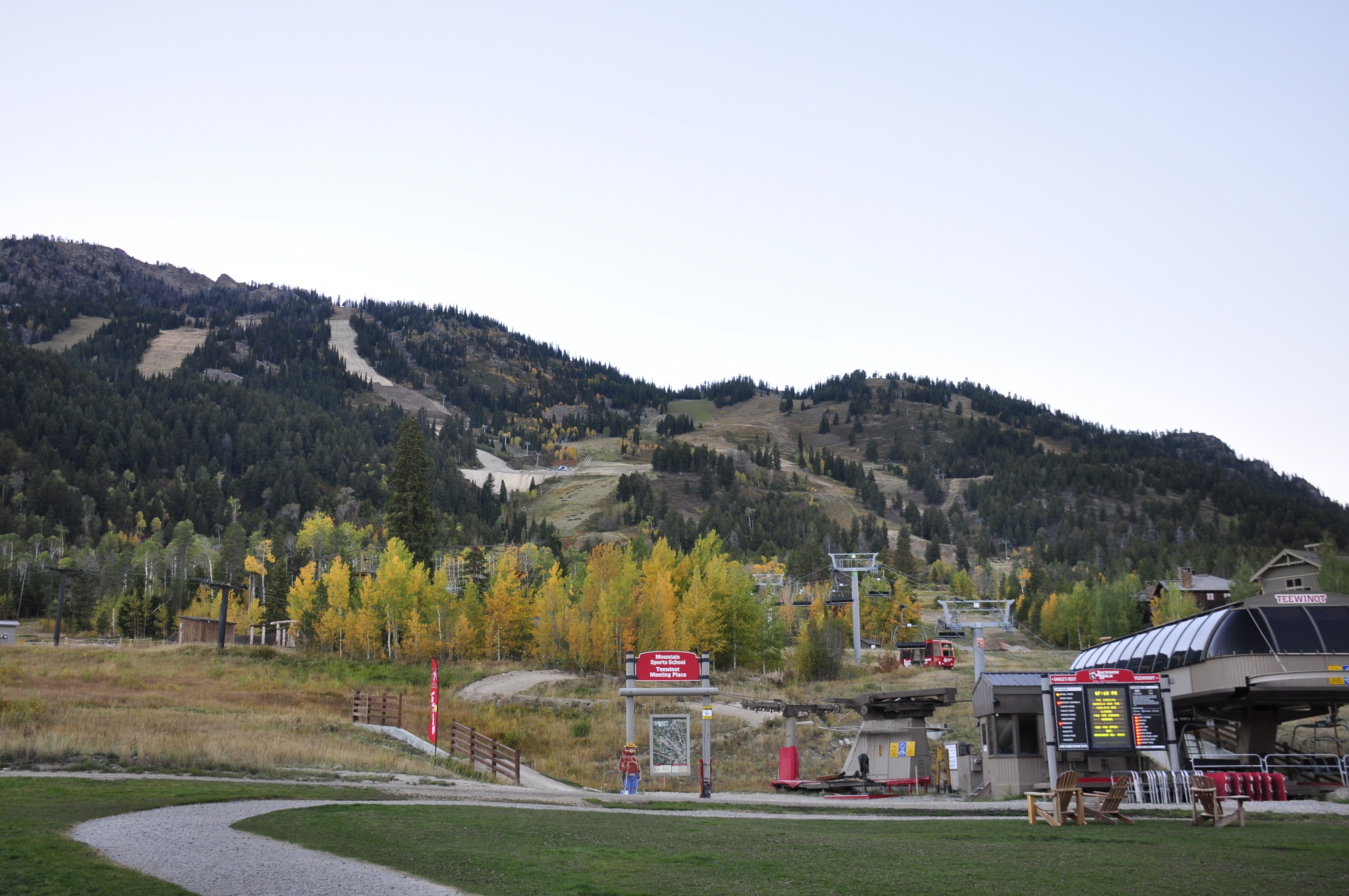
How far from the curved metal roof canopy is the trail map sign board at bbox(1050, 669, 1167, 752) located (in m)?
2.19

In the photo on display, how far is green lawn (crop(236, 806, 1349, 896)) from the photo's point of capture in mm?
10156

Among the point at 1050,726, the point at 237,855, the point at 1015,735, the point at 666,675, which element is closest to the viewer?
the point at 237,855

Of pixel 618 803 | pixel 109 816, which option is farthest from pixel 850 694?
pixel 109 816

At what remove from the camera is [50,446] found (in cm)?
Answer: 18550

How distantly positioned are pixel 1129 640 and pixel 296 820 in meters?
33.1

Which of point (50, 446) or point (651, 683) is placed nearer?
point (651, 683)

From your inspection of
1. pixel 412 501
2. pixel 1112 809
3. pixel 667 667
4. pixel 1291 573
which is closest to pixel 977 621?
pixel 667 667

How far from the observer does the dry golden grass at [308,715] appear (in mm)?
26141

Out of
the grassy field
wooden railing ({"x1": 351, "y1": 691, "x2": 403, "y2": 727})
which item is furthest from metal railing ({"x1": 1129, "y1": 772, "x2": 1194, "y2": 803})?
wooden railing ({"x1": 351, "y1": 691, "x2": 403, "y2": 727})

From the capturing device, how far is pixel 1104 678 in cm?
2381

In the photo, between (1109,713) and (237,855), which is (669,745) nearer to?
(1109,713)

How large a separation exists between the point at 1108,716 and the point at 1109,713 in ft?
0.26

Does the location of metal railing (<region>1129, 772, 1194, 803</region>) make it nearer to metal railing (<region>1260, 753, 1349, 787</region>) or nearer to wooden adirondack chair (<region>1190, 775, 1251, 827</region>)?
metal railing (<region>1260, 753, 1349, 787</region>)

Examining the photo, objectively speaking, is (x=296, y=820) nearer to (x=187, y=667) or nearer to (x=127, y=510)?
(x=187, y=667)
